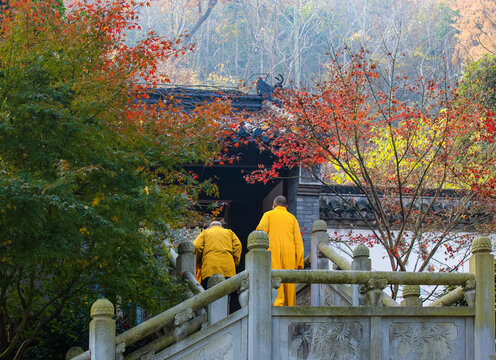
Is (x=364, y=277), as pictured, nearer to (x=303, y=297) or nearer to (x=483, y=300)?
(x=483, y=300)

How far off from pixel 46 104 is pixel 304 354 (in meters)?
3.81

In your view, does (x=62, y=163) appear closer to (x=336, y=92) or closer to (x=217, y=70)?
(x=336, y=92)

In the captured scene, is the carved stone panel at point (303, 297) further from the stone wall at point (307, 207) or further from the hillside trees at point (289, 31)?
the hillside trees at point (289, 31)

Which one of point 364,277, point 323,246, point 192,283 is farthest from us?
point 323,246

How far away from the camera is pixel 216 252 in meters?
10.1

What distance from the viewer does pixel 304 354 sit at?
751cm

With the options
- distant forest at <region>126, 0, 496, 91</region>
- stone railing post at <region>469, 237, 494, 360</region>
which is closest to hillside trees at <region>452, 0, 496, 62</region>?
distant forest at <region>126, 0, 496, 91</region>

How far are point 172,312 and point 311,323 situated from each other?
1450mm

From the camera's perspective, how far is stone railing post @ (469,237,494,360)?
7.83 metres

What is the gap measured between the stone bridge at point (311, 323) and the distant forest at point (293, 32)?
2945cm

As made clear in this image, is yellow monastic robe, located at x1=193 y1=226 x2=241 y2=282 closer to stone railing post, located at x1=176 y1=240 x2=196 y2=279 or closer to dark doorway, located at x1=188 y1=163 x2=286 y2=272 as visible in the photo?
stone railing post, located at x1=176 y1=240 x2=196 y2=279

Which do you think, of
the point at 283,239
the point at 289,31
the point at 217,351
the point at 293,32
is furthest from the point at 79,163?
the point at 289,31

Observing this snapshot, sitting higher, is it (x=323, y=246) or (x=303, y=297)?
(x=323, y=246)

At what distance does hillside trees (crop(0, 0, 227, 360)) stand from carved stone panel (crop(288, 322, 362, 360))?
6.04ft
